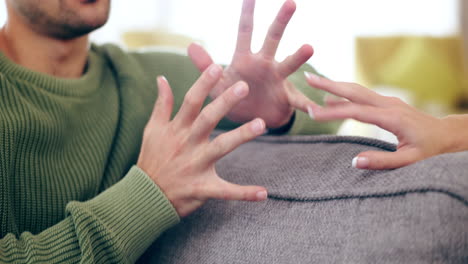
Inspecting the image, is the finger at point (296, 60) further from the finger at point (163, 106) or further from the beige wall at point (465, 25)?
the beige wall at point (465, 25)

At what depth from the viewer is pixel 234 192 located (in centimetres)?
51

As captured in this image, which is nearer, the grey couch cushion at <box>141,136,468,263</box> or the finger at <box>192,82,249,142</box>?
the grey couch cushion at <box>141,136,468,263</box>

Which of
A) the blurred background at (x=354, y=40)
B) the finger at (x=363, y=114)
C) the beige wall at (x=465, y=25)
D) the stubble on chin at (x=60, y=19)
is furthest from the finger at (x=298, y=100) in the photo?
the beige wall at (x=465, y=25)

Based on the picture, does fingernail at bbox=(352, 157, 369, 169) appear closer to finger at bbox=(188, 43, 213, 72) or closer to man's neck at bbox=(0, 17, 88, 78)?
finger at bbox=(188, 43, 213, 72)

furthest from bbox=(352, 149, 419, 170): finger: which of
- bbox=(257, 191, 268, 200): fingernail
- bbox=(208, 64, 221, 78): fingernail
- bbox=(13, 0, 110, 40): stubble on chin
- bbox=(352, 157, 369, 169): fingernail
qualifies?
bbox=(13, 0, 110, 40): stubble on chin

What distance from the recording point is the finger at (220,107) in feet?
1.79

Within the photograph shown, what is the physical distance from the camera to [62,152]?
73cm

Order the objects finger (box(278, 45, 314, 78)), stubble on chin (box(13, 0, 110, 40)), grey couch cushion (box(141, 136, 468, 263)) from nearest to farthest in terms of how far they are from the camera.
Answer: grey couch cushion (box(141, 136, 468, 263)) < finger (box(278, 45, 314, 78)) < stubble on chin (box(13, 0, 110, 40))

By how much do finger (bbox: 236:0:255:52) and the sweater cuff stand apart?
24 cm

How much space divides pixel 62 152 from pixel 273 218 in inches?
16.5

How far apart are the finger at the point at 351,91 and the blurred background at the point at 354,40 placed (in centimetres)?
263

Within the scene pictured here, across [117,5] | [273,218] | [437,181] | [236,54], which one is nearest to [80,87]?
[236,54]

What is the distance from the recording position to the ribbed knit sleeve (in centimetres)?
52

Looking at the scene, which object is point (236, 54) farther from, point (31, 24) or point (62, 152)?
point (31, 24)
